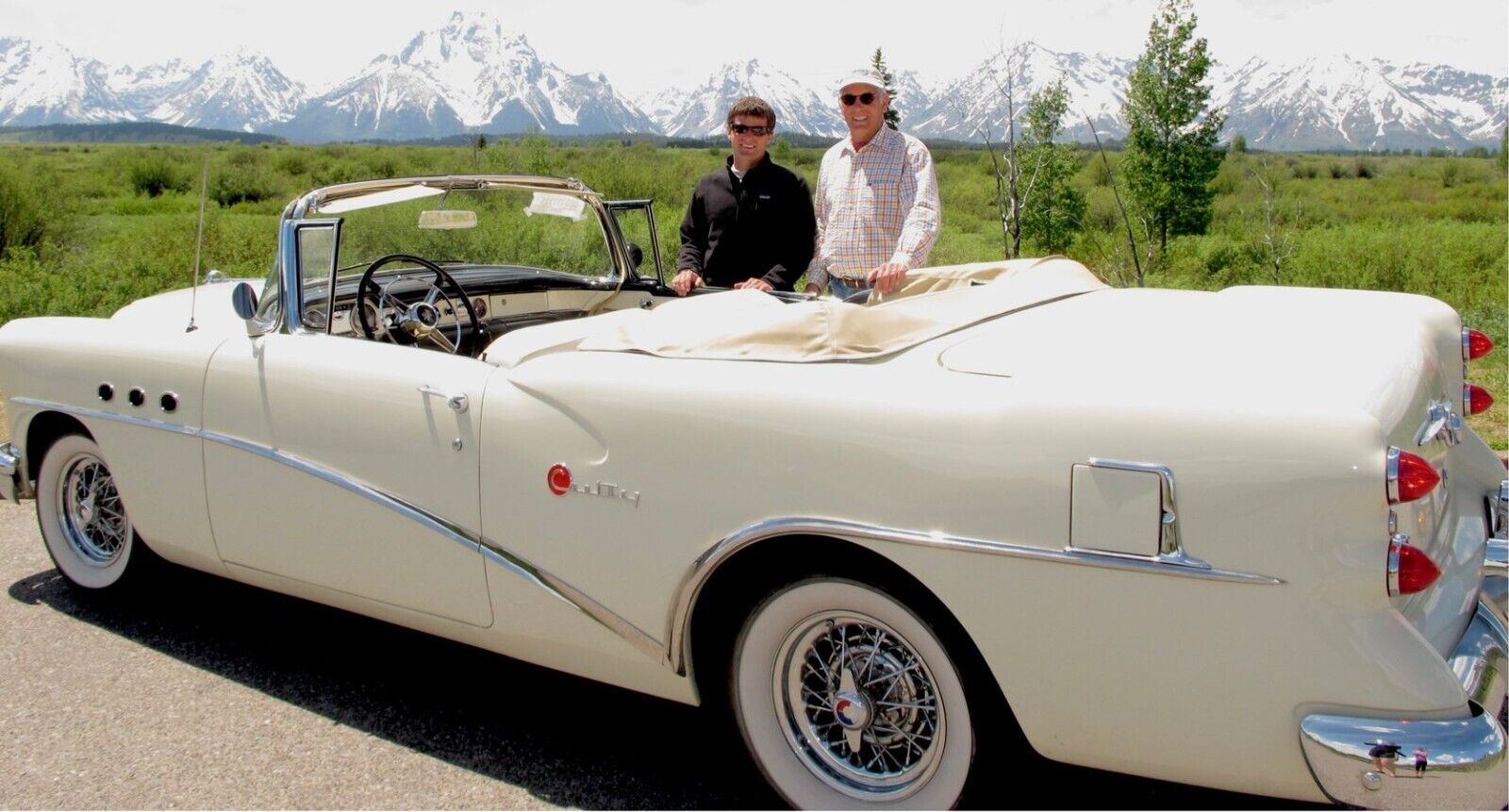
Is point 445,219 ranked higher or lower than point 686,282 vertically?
higher

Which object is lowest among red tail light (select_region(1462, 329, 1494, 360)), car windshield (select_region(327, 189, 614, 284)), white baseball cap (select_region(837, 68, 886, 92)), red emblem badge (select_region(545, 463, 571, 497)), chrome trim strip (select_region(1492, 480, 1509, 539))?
chrome trim strip (select_region(1492, 480, 1509, 539))

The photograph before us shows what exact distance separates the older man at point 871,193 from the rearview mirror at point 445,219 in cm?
141

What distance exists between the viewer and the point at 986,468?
2275 mm

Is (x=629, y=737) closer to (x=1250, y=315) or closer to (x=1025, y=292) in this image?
(x=1025, y=292)

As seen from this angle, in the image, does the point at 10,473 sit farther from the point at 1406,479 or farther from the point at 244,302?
the point at 1406,479

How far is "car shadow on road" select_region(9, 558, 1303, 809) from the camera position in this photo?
9.27 feet

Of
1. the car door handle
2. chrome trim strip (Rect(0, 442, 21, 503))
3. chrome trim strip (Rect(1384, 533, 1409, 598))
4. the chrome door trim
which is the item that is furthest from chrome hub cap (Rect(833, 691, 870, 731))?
chrome trim strip (Rect(0, 442, 21, 503))

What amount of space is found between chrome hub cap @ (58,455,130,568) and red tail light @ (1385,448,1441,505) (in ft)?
12.3

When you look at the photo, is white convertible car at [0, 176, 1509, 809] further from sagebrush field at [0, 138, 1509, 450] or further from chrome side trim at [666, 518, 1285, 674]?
sagebrush field at [0, 138, 1509, 450]

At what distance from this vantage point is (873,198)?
4777mm

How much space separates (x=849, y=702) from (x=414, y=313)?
6.40ft

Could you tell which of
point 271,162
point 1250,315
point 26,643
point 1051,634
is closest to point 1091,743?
point 1051,634

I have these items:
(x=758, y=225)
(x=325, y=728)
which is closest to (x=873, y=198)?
(x=758, y=225)

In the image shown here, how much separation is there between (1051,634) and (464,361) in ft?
5.37
